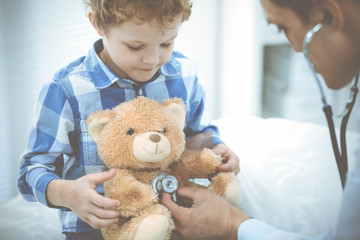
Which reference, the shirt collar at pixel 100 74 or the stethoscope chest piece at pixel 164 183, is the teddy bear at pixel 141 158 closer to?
the stethoscope chest piece at pixel 164 183

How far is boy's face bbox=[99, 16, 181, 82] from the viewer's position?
0.71 metres

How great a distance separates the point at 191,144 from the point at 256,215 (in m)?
0.34

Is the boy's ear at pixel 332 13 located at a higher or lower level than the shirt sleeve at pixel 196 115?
higher

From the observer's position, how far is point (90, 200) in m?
0.64

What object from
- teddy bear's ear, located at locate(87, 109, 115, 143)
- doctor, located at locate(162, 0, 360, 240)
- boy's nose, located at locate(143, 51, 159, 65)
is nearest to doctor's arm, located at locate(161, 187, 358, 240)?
doctor, located at locate(162, 0, 360, 240)

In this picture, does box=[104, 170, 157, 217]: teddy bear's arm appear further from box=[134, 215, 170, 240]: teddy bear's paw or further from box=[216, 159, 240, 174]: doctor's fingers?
box=[216, 159, 240, 174]: doctor's fingers

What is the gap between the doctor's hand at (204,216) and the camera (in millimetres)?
730

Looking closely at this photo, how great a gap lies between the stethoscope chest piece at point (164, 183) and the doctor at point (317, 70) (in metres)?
0.02

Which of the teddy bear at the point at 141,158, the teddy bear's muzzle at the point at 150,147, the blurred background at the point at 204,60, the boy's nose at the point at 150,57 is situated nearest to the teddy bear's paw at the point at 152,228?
the teddy bear at the point at 141,158

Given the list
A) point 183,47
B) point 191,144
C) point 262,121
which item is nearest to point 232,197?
point 191,144

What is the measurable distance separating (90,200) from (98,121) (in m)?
0.17

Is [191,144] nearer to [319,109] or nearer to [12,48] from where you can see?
[12,48]

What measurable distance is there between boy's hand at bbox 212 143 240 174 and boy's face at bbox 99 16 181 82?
0.31m

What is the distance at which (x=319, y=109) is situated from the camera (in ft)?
9.30
